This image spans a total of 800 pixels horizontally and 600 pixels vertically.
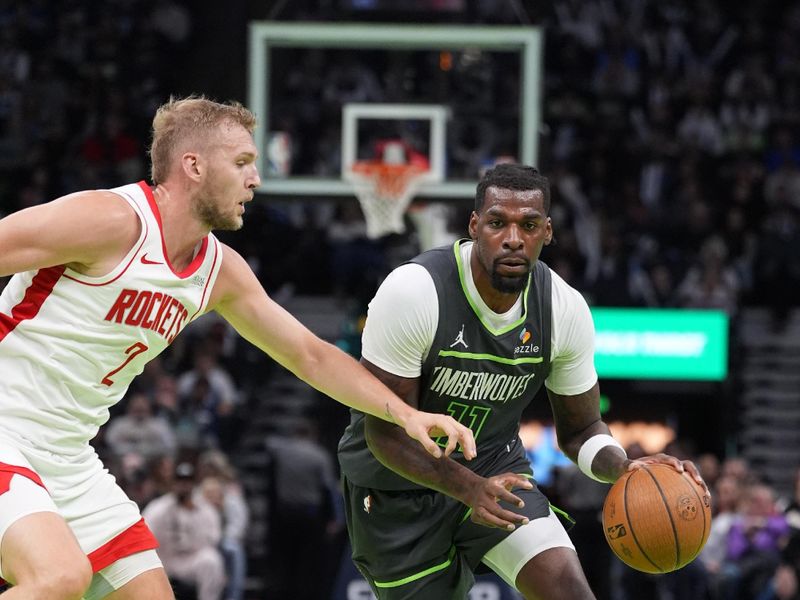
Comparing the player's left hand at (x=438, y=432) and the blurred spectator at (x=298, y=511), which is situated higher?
the player's left hand at (x=438, y=432)

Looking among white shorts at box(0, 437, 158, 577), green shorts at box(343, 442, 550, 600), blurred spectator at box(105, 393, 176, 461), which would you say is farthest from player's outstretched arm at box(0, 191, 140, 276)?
blurred spectator at box(105, 393, 176, 461)

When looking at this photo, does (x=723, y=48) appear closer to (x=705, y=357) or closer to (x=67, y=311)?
(x=705, y=357)

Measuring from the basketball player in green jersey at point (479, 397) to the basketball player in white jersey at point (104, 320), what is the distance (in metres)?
0.37

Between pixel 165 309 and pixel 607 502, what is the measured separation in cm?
167

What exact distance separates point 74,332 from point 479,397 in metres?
1.50

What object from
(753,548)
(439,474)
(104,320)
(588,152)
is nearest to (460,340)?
(439,474)

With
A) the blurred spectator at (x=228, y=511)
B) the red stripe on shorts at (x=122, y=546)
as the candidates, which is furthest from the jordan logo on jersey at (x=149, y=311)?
the blurred spectator at (x=228, y=511)

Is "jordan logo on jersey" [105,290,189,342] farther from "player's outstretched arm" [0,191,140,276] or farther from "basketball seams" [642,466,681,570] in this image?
"basketball seams" [642,466,681,570]

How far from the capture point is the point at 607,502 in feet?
15.7

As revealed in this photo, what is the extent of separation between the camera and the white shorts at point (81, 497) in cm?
408

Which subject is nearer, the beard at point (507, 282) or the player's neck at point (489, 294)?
the beard at point (507, 282)

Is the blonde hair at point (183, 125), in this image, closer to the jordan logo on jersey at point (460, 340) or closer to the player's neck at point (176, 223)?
the player's neck at point (176, 223)

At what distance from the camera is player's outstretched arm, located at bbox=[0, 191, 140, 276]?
3.96 meters

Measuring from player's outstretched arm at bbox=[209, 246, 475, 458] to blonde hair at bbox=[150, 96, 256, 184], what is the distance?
39cm
